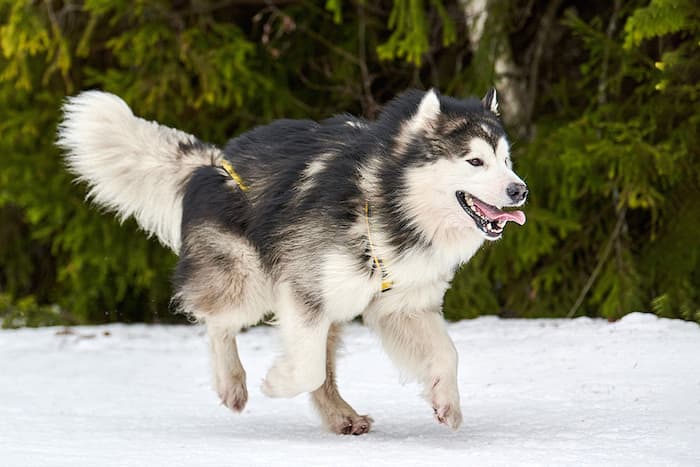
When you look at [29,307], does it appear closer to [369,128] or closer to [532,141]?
[532,141]

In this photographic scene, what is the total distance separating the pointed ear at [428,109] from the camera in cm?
479

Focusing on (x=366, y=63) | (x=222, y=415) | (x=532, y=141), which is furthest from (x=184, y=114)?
(x=222, y=415)

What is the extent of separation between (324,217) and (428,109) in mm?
686

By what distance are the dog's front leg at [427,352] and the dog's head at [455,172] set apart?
1.88ft

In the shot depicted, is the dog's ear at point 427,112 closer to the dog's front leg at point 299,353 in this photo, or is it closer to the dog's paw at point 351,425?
the dog's front leg at point 299,353

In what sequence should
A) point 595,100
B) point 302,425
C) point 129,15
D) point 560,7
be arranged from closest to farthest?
point 302,425 < point 595,100 < point 129,15 < point 560,7

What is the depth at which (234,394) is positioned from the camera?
5.43m

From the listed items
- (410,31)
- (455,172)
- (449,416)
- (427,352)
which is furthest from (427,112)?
(410,31)

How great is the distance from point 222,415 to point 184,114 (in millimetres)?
4655

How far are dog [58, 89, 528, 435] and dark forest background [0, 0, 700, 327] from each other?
10.2 ft

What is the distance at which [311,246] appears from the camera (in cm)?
492

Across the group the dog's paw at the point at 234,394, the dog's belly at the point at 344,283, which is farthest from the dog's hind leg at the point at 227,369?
the dog's belly at the point at 344,283

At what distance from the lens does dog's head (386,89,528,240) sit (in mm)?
4566

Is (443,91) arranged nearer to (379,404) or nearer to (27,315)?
(27,315)
